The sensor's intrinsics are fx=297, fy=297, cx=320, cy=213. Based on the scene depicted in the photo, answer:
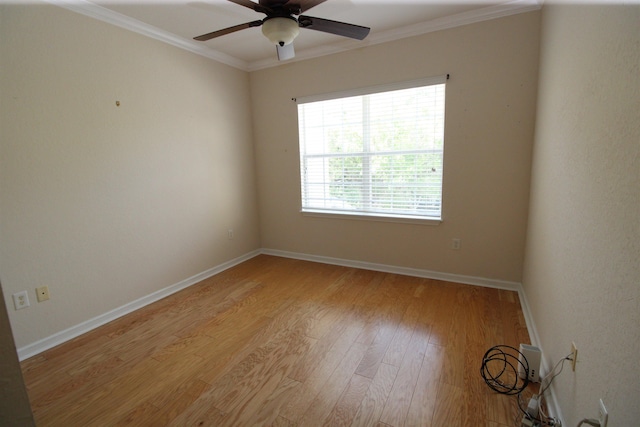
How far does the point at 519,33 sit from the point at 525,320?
2393 mm

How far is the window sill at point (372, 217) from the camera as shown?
125 inches

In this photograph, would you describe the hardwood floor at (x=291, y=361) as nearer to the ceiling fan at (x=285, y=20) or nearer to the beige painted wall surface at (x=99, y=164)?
the beige painted wall surface at (x=99, y=164)

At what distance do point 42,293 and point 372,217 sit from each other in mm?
2994

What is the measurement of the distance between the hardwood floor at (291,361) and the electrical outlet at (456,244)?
0.41 meters

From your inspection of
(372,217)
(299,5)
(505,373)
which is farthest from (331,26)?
(505,373)

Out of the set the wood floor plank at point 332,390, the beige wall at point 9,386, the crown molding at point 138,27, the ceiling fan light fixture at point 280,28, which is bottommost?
the wood floor plank at point 332,390

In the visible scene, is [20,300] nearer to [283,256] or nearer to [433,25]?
[283,256]

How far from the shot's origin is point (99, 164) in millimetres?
2490

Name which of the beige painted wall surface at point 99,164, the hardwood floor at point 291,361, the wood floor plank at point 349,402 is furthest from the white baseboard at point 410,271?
the wood floor plank at point 349,402

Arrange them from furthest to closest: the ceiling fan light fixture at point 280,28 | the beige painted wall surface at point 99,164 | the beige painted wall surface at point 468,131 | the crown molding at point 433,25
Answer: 1. the beige painted wall surface at point 468,131
2. the crown molding at point 433,25
3. the beige painted wall surface at point 99,164
4. the ceiling fan light fixture at point 280,28

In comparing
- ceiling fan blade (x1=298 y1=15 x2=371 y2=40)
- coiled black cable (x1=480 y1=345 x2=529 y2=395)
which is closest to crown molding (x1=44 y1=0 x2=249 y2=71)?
ceiling fan blade (x1=298 y1=15 x2=371 y2=40)

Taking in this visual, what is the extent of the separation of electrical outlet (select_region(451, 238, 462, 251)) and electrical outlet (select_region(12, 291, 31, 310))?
3.62 meters

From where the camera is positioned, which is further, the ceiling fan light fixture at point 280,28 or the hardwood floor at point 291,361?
the ceiling fan light fixture at point 280,28

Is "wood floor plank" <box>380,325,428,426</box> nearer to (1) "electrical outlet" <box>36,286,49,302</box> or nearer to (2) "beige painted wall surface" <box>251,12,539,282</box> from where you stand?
(2) "beige painted wall surface" <box>251,12,539,282</box>
